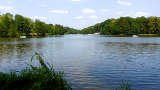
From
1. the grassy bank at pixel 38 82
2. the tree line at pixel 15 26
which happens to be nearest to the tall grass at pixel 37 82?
the grassy bank at pixel 38 82

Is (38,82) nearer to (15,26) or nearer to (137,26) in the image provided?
(15,26)

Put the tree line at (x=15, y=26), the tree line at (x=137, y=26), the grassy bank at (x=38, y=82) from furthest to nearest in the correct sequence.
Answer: the tree line at (x=137, y=26) → the tree line at (x=15, y=26) → the grassy bank at (x=38, y=82)

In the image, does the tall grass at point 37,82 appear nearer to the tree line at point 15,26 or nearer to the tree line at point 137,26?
the tree line at point 15,26

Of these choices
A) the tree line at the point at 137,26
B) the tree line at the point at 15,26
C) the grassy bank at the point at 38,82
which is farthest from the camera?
the tree line at the point at 137,26

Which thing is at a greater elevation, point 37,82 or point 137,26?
point 137,26

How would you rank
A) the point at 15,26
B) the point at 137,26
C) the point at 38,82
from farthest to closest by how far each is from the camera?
the point at 137,26
the point at 15,26
the point at 38,82

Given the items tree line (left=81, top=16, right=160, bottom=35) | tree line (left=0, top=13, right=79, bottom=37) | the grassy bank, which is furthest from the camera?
tree line (left=81, top=16, right=160, bottom=35)

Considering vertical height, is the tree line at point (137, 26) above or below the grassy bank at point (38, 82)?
above

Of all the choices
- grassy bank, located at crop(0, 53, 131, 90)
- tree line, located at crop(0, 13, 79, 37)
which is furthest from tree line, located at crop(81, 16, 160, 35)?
grassy bank, located at crop(0, 53, 131, 90)

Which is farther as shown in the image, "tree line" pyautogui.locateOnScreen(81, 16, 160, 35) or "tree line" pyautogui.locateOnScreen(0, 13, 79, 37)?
"tree line" pyautogui.locateOnScreen(81, 16, 160, 35)

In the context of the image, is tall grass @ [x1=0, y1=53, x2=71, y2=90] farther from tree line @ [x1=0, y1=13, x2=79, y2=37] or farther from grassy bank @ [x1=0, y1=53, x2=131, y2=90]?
tree line @ [x1=0, y1=13, x2=79, y2=37]

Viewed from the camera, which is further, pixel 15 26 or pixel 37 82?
pixel 15 26

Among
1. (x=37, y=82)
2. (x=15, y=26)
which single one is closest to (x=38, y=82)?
(x=37, y=82)

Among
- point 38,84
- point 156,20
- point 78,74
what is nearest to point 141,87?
point 78,74
